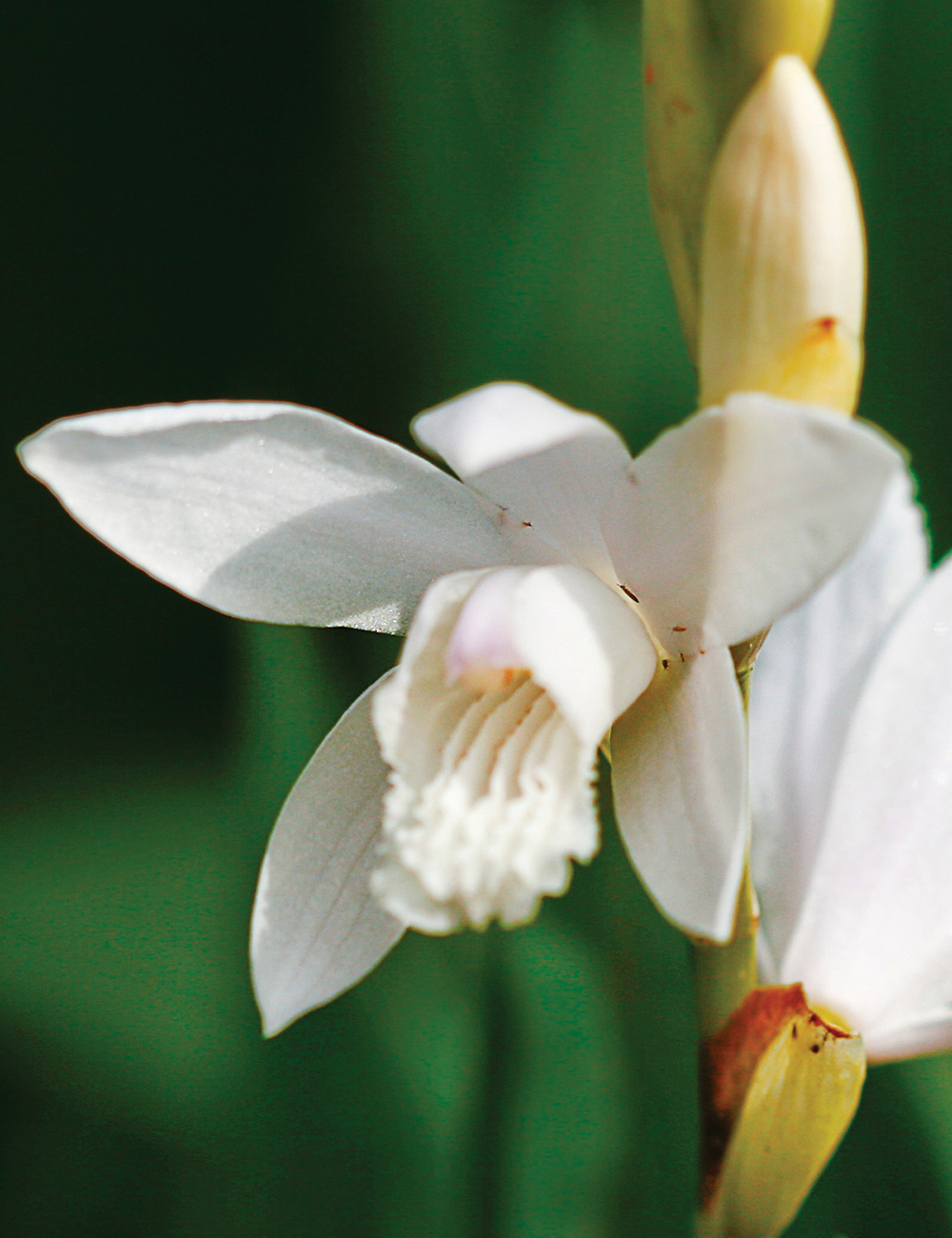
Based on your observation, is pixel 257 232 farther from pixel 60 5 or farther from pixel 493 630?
pixel 493 630

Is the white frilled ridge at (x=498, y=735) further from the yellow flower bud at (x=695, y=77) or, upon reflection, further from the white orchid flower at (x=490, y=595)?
the yellow flower bud at (x=695, y=77)

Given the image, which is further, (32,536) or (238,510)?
(32,536)

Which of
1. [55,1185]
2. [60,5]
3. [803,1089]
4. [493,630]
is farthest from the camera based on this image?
[60,5]

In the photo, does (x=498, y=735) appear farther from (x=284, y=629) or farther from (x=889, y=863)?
(x=284, y=629)

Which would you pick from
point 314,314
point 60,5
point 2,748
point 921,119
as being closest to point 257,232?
point 314,314

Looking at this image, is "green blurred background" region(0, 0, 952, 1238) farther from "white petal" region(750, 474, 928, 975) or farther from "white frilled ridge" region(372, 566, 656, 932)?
Answer: "white frilled ridge" region(372, 566, 656, 932)

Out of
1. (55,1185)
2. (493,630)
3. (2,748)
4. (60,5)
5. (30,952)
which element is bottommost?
(55,1185)

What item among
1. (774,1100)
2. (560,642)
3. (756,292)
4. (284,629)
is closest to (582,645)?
(560,642)

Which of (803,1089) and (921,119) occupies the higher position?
(921,119)
